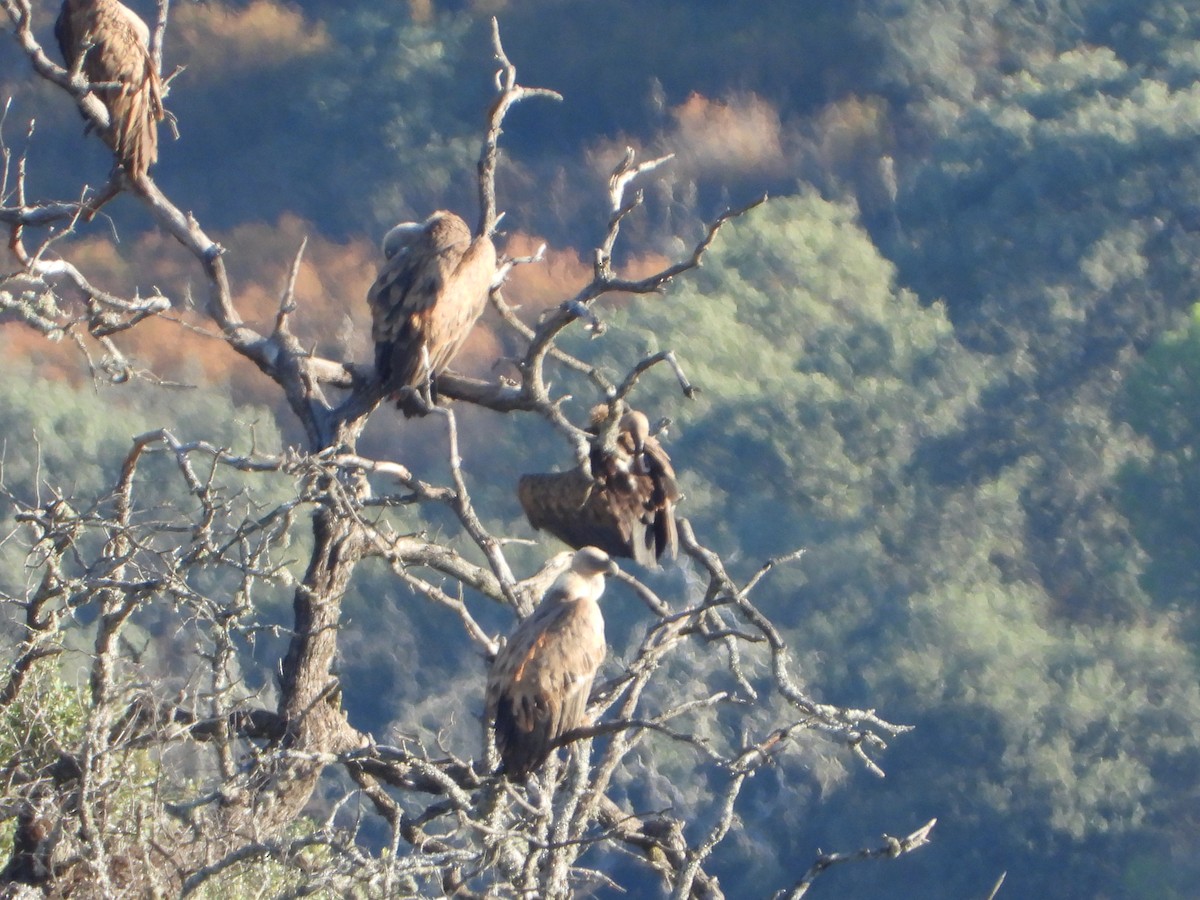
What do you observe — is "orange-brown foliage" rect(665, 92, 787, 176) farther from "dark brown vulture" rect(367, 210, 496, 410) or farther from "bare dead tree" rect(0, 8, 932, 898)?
"bare dead tree" rect(0, 8, 932, 898)

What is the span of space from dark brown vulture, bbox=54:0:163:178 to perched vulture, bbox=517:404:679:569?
6.19ft

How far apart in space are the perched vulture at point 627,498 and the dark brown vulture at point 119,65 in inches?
74.3

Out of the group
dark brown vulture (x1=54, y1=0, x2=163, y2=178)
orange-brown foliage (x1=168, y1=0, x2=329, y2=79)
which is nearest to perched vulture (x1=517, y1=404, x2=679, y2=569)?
dark brown vulture (x1=54, y1=0, x2=163, y2=178)

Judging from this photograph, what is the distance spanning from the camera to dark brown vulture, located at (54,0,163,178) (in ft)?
19.8

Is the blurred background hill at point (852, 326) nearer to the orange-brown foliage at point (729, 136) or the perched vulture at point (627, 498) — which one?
the orange-brown foliage at point (729, 136)

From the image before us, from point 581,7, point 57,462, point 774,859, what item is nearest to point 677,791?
point 774,859

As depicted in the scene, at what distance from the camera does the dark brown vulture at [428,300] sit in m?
5.59

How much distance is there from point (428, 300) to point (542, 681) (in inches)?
61.9

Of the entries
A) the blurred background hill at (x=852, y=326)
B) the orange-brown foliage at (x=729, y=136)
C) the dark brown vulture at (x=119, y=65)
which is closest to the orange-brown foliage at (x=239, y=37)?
the blurred background hill at (x=852, y=326)

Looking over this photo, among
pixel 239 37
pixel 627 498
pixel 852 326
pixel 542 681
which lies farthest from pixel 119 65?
pixel 239 37

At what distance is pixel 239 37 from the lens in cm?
2345

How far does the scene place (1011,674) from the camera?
1688 centimetres

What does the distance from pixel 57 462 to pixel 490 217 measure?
11.3 m

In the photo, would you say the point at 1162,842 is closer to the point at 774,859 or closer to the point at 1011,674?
the point at 1011,674
